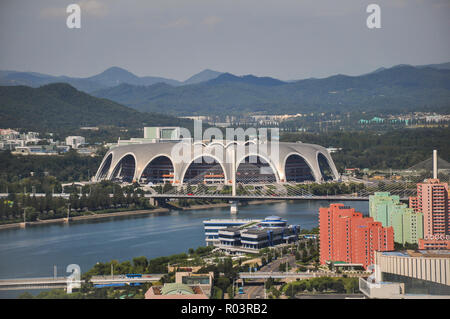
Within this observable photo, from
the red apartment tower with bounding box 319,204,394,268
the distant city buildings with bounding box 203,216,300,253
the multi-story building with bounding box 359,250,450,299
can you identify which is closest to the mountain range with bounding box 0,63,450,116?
the distant city buildings with bounding box 203,216,300,253

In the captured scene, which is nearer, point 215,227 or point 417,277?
point 417,277

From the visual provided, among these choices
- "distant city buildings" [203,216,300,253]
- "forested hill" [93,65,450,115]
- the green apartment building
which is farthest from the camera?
"forested hill" [93,65,450,115]

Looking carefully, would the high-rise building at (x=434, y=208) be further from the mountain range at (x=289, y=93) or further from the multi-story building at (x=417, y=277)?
the mountain range at (x=289, y=93)

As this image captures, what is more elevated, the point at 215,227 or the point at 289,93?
the point at 289,93

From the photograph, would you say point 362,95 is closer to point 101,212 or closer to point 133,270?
point 101,212

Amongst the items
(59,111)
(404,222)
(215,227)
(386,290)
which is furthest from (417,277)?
(59,111)

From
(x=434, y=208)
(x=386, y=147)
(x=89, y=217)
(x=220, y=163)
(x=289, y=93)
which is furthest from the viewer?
(x=289, y=93)

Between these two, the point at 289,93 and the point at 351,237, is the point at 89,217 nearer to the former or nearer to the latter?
the point at 351,237

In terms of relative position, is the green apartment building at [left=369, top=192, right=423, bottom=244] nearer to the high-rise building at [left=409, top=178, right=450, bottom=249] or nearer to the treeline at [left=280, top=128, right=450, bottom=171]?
the high-rise building at [left=409, top=178, right=450, bottom=249]
